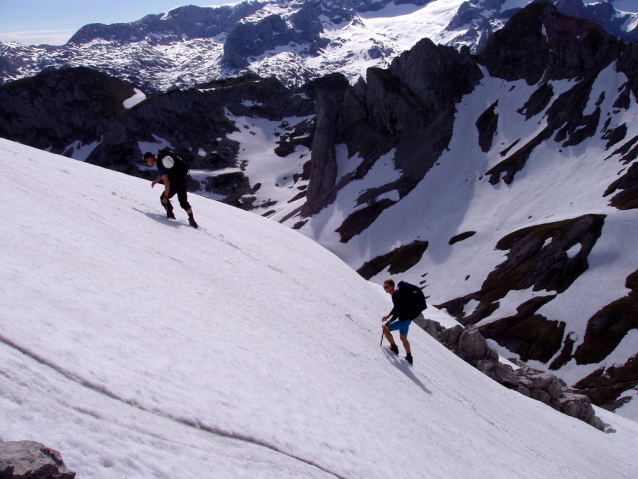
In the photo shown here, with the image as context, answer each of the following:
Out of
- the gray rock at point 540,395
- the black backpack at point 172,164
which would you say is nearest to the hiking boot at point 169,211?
the black backpack at point 172,164

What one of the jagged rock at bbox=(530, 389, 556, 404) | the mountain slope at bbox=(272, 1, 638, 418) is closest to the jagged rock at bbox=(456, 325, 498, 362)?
the jagged rock at bbox=(530, 389, 556, 404)

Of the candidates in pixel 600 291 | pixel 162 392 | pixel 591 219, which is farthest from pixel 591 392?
pixel 162 392

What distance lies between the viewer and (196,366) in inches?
247

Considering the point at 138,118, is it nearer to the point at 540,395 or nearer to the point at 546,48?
the point at 546,48

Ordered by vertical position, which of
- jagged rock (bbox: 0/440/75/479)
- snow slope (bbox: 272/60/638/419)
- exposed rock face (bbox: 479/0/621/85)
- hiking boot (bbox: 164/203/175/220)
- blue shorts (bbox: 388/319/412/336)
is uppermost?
exposed rock face (bbox: 479/0/621/85)

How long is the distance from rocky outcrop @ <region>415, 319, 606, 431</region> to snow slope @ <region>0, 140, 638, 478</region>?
13443 mm

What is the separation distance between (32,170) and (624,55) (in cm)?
11396

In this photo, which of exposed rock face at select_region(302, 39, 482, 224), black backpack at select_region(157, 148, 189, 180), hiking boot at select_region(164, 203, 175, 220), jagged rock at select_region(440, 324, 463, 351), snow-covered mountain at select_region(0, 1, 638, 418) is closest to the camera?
black backpack at select_region(157, 148, 189, 180)

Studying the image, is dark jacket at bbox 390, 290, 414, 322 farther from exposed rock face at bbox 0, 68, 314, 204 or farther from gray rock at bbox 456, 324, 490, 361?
exposed rock face at bbox 0, 68, 314, 204

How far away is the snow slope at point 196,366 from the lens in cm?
457

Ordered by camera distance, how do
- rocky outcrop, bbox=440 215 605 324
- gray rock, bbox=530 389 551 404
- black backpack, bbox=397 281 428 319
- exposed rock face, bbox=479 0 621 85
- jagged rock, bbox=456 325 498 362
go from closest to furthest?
black backpack, bbox=397 281 428 319 → gray rock, bbox=530 389 551 404 → jagged rock, bbox=456 325 498 362 → rocky outcrop, bbox=440 215 605 324 → exposed rock face, bbox=479 0 621 85

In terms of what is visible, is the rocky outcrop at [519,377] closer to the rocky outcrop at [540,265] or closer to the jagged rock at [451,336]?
the jagged rock at [451,336]

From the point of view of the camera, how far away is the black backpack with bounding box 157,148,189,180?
13711 mm

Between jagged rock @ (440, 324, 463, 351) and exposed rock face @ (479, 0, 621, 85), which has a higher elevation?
exposed rock face @ (479, 0, 621, 85)
